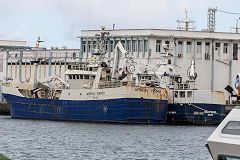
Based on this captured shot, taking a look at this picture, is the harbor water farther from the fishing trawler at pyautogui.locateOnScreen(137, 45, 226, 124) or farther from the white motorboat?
the white motorboat

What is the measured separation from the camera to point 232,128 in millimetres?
15703

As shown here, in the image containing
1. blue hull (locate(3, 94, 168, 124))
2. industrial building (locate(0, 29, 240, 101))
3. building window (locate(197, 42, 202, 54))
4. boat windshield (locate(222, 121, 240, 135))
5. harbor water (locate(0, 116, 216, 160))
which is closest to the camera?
boat windshield (locate(222, 121, 240, 135))

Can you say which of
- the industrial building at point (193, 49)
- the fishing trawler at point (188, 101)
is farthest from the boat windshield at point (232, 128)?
the industrial building at point (193, 49)

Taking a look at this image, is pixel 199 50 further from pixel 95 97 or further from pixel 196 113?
pixel 95 97

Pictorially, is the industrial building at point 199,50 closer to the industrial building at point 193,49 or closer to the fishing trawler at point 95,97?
the industrial building at point 193,49

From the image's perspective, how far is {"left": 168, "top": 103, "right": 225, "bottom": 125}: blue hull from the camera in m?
57.3

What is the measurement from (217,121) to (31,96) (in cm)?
1968

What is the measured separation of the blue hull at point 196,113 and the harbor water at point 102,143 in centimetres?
763

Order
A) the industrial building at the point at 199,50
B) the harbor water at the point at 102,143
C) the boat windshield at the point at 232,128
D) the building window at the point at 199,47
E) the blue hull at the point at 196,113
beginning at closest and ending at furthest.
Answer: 1. the boat windshield at the point at 232,128
2. the harbor water at the point at 102,143
3. the blue hull at the point at 196,113
4. the industrial building at the point at 199,50
5. the building window at the point at 199,47

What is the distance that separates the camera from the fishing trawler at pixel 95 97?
175 ft

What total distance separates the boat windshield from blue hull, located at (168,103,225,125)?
137 ft

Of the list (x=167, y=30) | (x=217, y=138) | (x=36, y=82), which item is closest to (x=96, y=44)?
(x=167, y=30)

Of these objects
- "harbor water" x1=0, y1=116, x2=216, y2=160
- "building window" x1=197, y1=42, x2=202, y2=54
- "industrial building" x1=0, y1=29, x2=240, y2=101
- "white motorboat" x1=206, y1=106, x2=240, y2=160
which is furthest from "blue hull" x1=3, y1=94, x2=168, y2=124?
"white motorboat" x1=206, y1=106, x2=240, y2=160

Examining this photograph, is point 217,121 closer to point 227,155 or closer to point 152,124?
point 152,124
